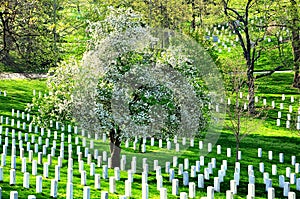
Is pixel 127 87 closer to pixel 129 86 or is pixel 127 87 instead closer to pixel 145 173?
pixel 129 86

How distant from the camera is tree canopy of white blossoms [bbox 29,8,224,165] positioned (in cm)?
2169

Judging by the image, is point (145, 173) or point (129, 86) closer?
point (145, 173)

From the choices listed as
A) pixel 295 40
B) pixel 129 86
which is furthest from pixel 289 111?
pixel 129 86

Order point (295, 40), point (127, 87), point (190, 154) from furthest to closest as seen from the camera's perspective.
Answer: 1. point (295, 40)
2. point (190, 154)
3. point (127, 87)

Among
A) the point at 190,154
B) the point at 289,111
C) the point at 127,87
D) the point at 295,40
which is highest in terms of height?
the point at 295,40

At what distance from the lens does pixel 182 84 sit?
22203 millimetres

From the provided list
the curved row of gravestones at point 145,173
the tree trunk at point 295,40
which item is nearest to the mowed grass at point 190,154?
the curved row of gravestones at point 145,173

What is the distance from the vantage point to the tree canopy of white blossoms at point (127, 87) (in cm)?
2169

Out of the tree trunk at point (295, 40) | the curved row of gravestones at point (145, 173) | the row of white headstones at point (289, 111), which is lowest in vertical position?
the curved row of gravestones at point (145, 173)

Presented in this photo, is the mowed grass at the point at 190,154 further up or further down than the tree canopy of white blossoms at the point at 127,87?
further down

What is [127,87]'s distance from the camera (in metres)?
21.8

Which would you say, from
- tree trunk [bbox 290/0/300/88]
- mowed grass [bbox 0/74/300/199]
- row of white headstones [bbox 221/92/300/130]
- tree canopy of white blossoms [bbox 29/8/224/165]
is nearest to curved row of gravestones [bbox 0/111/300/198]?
mowed grass [bbox 0/74/300/199]

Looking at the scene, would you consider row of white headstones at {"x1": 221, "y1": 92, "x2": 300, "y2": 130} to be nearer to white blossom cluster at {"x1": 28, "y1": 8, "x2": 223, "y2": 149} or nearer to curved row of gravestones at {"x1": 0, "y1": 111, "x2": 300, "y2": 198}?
curved row of gravestones at {"x1": 0, "y1": 111, "x2": 300, "y2": 198}

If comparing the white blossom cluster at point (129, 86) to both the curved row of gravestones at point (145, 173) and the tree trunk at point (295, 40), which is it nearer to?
the curved row of gravestones at point (145, 173)
